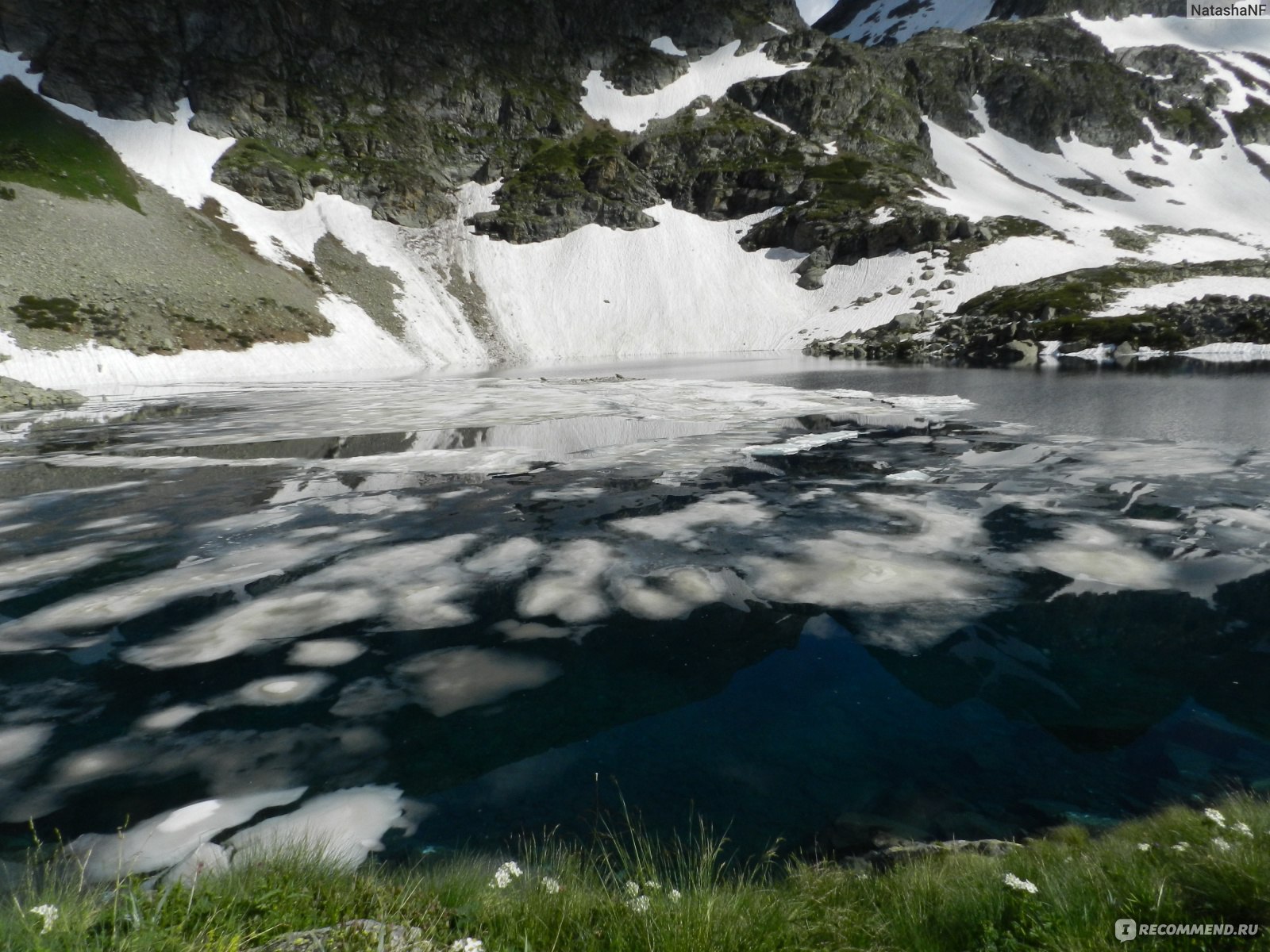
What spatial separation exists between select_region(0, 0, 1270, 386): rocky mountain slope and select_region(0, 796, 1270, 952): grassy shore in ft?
149

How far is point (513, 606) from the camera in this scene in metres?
6.40

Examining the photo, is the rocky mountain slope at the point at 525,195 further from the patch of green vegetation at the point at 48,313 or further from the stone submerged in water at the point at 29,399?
the stone submerged in water at the point at 29,399

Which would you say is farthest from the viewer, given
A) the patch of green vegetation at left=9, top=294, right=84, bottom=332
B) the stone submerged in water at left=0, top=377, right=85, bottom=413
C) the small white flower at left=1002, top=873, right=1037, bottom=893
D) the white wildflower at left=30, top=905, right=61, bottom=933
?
the patch of green vegetation at left=9, top=294, right=84, bottom=332

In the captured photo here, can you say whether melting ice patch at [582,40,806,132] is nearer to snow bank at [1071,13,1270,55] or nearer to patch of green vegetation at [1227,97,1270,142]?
patch of green vegetation at [1227,97,1270,142]

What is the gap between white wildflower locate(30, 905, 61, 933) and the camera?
1964mm

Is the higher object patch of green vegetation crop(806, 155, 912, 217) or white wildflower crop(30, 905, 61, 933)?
patch of green vegetation crop(806, 155, 912, 217)

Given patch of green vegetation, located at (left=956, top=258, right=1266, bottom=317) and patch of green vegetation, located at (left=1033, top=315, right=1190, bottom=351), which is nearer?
patch of green vegetation, located at (left=1033, top=315, right=1190, bottom=351)

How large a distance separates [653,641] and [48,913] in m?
4.20

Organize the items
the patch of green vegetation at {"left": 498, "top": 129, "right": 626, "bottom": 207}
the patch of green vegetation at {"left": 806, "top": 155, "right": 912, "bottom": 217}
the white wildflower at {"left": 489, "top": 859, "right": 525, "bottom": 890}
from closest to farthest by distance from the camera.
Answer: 1. the white wildflower at {"left": 489, "top": 859, "right": 525, "bottom": 890}
2. the patch of green vegetation at {"left": 498, "top": 129, "right": 626, "bottom": 207}
3. the patch of green vegetation at {"left": 806, "top": 155, "right": 912, "bottom": 217}

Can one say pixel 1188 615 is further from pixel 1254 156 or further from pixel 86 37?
pixel 1254 156

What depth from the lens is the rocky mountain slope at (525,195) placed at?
53.1m

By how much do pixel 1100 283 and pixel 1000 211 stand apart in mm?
46978

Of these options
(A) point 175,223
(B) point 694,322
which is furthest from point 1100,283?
(A) point 175,223

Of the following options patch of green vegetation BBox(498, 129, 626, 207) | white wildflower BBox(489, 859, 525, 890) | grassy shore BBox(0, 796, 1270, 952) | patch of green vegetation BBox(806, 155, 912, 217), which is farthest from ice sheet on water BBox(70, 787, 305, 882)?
patch of green vegetation BBox(806, 155, 912, 217)
